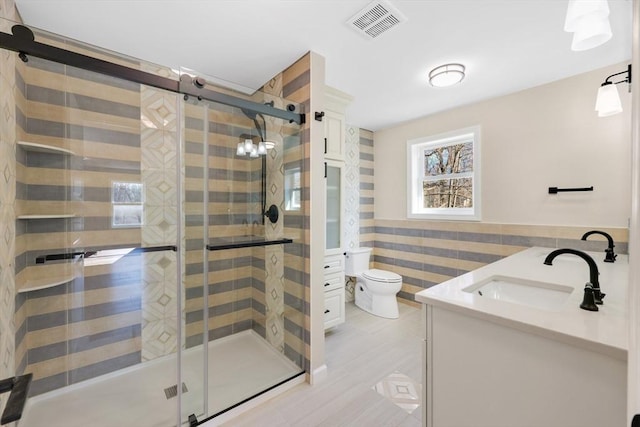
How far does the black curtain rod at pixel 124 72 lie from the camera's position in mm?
1211

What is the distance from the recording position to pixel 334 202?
9.14 ft

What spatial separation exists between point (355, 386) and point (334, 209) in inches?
63.5

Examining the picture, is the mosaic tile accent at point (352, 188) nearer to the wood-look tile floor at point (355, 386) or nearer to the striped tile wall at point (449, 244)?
the striped tile wall at point (449, 244)

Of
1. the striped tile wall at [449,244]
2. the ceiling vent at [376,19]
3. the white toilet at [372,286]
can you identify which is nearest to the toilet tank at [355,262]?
the white toilet at [372,286]

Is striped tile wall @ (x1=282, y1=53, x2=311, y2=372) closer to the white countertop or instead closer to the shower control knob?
the shower control knob

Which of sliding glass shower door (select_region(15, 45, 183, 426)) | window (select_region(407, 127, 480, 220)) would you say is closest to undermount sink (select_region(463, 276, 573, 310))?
window (select_region(407, 127, 480, 220))

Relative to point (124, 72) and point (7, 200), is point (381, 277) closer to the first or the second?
point (124, 72)

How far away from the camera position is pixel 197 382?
5.44 ft

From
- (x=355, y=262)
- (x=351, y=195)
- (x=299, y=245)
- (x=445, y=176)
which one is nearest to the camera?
(x=299, y=245)

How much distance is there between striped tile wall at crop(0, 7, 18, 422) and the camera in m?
1.29

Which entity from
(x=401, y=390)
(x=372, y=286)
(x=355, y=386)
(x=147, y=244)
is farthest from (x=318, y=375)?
(x=147, y=244)

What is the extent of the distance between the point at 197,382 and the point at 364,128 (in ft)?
11.4

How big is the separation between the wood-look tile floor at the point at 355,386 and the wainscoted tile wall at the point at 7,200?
1.27 meters

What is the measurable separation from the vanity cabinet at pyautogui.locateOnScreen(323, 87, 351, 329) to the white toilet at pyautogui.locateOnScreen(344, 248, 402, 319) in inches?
20.6
